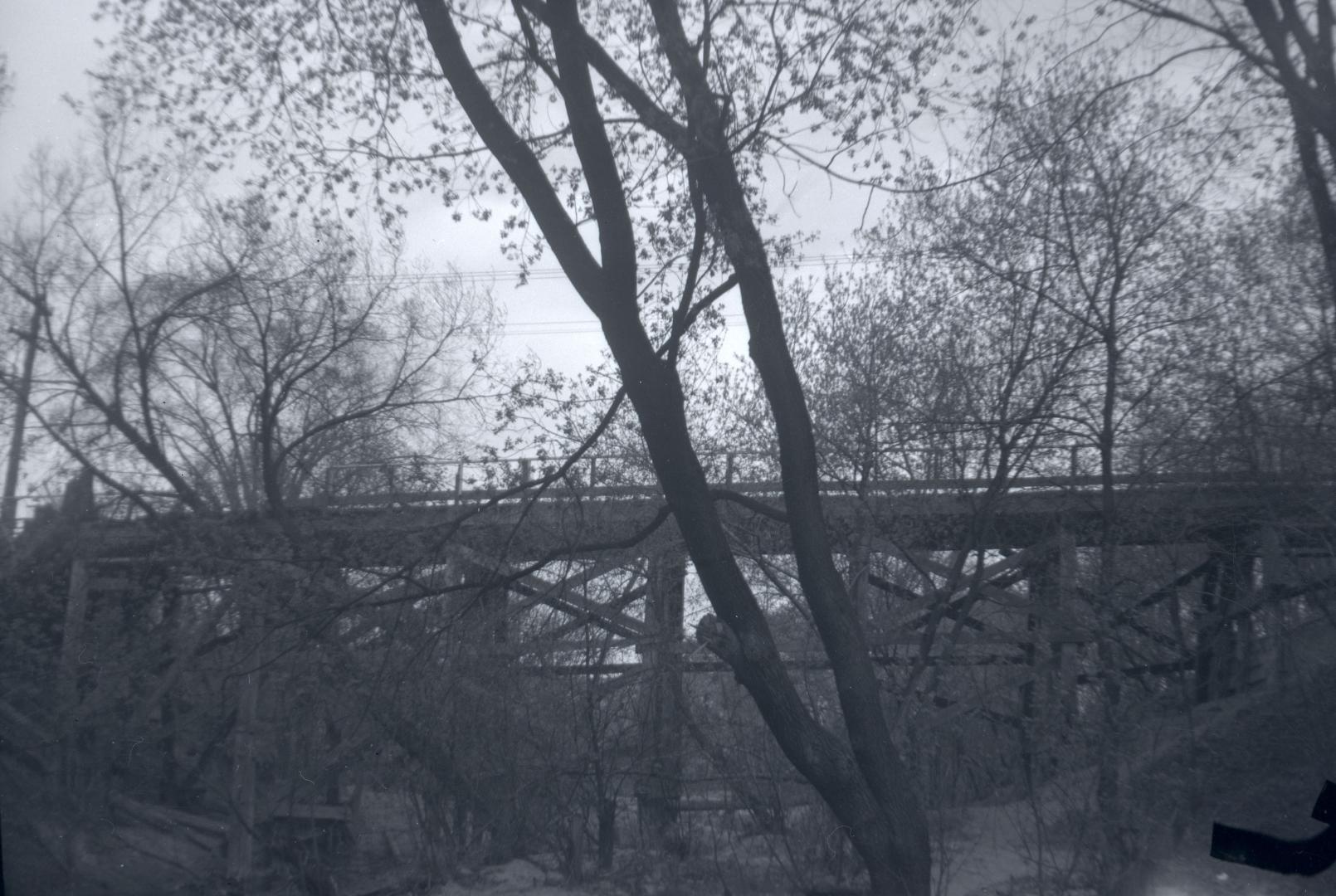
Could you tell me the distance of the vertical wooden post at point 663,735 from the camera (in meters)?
10.3

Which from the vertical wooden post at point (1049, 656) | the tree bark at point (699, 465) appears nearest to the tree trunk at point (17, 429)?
the tree bark at point (699, 465)

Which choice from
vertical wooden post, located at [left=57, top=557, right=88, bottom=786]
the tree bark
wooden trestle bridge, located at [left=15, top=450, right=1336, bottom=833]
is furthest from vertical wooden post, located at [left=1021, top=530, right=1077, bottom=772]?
vertical wooden post, located at [left=57, top=557, right=88, bottom=786]

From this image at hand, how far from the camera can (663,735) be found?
10367 mm

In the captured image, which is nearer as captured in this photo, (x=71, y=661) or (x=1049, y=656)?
(x=1049, y=656)

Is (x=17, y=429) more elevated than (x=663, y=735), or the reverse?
(x=17, y=429)

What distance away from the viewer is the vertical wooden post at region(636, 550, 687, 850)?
10.3 metres

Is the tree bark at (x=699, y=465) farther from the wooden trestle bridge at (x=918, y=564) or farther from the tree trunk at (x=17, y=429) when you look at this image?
the tree trunk at (x=17, y=429)

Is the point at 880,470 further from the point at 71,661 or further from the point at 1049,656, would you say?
the point at 71,661

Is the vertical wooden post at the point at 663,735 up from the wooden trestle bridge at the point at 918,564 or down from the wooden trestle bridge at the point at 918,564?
down

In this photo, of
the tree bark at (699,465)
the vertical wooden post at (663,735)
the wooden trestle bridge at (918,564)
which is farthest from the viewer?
the vertical wooden post at (663,735)

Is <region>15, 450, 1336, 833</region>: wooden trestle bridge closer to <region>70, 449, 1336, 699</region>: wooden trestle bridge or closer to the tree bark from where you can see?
<region>70, 449, 1336, 699</region>: wooden trestle bridge

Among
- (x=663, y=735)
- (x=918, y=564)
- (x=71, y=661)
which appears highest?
(x=918, y=564)

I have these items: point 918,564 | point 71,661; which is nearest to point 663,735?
point 918,564

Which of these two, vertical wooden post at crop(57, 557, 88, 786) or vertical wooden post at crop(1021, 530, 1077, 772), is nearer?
vertical wooden post at crop(1021, 530, 1077, 772)
